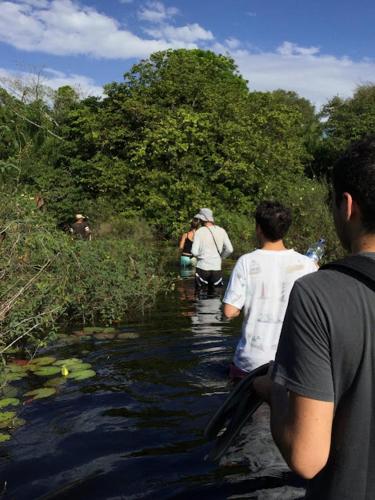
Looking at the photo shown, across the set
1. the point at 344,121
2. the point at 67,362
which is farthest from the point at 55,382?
the point at 344,121

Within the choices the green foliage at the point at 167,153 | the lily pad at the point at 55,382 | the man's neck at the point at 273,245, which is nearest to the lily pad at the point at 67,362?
the lily pad at the point at 55,382

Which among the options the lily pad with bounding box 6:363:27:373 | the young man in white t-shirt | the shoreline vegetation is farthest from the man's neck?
the shoreline vegetation

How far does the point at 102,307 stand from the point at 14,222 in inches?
145

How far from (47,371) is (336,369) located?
18.0 ft

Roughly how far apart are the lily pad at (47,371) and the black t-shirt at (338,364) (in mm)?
5287

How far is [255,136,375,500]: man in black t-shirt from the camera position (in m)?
1.45

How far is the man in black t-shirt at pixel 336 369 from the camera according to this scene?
145cm

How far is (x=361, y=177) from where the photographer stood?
4.98 ft

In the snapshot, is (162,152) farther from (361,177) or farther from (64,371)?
(361,177)

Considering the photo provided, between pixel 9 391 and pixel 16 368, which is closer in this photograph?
pixel 9 391

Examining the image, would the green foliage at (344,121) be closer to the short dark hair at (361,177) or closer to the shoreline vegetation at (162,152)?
the shoreline vegetation at (162,152)

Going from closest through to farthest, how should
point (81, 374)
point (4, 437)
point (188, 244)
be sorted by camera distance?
1. point (4, 437)
2. point (81, 374)
3. point (188, 244)

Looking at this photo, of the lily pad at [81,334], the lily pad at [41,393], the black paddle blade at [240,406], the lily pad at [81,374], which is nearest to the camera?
the black paddle blade at [240,406]

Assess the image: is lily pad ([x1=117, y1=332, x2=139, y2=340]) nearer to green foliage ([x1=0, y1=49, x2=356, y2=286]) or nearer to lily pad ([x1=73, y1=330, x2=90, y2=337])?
lily pad ([x1=73, y1=330, x2=90, y2=337])
